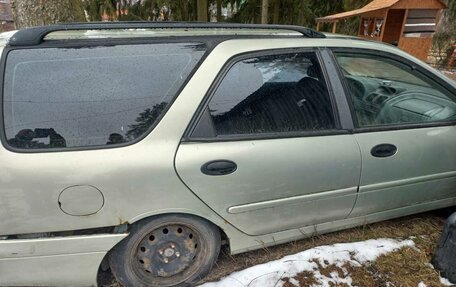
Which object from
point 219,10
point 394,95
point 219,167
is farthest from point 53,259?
point 219,10

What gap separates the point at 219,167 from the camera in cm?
198

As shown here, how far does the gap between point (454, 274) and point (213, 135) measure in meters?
1.87

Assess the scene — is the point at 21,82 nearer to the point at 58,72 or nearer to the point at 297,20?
the point at 58,72

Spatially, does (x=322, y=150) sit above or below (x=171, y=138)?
below

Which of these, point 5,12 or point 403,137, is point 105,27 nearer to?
point 403,137

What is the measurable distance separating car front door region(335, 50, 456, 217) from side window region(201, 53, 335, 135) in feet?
0.86

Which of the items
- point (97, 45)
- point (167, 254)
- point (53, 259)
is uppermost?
point (97, 45)

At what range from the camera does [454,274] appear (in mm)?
2312

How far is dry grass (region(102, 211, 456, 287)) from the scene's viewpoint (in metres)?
2.32

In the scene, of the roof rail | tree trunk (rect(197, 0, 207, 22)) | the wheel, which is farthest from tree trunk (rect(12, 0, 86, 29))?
tree trunk (rect(197, 0, 207, 22))

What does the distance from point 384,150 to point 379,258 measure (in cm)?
79

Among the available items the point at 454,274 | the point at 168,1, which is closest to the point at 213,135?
the point at 454,274

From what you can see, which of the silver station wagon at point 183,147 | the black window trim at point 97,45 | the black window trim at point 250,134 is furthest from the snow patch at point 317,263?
the black window trim at point 97,45

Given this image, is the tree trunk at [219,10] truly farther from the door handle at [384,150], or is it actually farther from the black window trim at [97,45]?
the door handle at [384,150]
